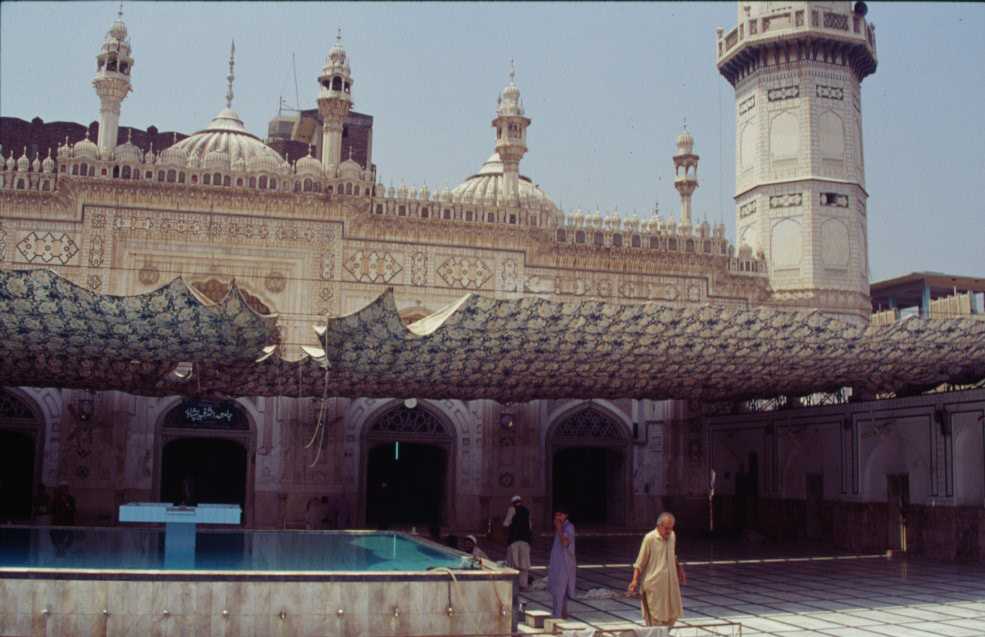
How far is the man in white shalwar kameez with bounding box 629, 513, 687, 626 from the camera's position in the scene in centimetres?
777

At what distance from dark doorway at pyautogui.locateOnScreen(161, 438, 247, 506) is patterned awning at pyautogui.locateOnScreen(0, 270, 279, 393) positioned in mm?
6808

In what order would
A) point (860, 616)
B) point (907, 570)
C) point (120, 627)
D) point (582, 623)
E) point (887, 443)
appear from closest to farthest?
point (120, 627), point (582, 623), point (860, 616), point (907, 570), point (887, 443)

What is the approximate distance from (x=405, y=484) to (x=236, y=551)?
10105 mm

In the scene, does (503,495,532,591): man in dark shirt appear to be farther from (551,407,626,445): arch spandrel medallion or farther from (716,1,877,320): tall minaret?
(716,1,877,320): tall minaret

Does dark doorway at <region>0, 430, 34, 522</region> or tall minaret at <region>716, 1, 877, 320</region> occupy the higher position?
tall minaret at <region>716, 1, 877, 320</region>

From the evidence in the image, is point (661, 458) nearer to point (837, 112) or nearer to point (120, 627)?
point (837, 112)

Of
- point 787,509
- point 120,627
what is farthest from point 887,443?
point 120,627

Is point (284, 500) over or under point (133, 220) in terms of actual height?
under

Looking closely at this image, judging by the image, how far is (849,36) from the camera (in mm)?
20781

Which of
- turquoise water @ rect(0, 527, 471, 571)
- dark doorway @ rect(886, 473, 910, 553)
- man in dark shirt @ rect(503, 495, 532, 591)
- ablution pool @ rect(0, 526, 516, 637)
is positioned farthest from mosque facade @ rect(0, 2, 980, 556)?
ablution pool @ rect(0, 526, 516, 637)

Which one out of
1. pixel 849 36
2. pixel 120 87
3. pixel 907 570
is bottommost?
pixel 907 570

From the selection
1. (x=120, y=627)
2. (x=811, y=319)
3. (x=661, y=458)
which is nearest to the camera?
(x=120, y=627)

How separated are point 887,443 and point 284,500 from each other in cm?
1055

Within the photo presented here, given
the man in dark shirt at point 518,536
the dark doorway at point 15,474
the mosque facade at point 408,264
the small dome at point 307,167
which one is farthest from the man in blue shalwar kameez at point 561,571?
the dark doorway at point 15,474
